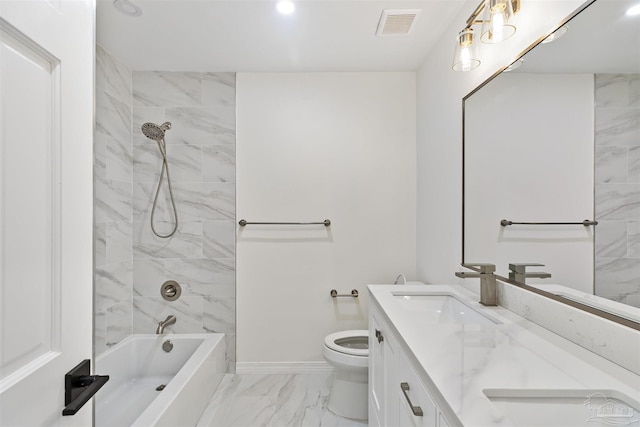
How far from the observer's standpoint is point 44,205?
65cm

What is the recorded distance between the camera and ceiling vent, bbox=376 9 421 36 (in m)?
1.89

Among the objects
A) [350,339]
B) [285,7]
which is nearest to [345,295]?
[350,339]

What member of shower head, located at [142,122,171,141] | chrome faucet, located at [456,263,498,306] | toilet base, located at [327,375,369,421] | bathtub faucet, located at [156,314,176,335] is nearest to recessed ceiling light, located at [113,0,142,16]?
shower head, located at [142,122,171,141]

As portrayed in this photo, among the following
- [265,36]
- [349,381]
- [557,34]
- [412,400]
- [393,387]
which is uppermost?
[265,36]

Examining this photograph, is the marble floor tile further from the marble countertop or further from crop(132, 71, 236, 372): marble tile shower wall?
the marble countertop

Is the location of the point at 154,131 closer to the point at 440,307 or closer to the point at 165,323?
the point at 165,323

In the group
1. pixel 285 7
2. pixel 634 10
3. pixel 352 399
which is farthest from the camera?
pixel 352 399

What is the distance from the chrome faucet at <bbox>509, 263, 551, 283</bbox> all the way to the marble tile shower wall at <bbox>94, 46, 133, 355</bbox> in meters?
2.35

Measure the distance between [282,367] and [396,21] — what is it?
2522 mm

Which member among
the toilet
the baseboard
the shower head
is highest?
the shower head

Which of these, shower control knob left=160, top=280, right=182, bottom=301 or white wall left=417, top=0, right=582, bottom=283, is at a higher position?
white wall left=417, top=0, right=582, bottom=283

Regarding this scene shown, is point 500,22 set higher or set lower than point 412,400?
higher

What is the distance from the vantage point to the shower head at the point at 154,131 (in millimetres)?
2412

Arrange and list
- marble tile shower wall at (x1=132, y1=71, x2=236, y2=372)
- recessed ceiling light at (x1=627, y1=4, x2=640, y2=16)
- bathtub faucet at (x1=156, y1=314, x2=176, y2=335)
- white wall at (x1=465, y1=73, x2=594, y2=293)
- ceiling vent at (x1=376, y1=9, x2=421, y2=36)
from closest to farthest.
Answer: recessed ceiling light at (x1=627, y1=4, x2=640, y2=16) < white wall at (x1=465, y1=73, x2=594, y2=293) < ceiling vent at (x1=376, y1=9, x2=421, y2=36) < bathtub faucet at (x1=156, y1=314, x2=176, y2=335) < marble tile shower wall at (x1=132, y1=71, x2=236, y2=372)
